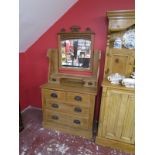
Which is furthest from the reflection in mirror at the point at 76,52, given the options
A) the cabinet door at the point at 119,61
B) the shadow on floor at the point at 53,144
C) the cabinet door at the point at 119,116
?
the shadow on floor at the point at 53,144

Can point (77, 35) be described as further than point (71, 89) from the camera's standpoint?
Yes

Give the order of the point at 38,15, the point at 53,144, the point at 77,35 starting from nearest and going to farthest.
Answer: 1. the point at 38,15
2. the point at 53,144
3. the point at 77,35

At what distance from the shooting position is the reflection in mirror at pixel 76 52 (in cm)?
240

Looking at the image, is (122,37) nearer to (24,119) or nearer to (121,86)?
(121,86)

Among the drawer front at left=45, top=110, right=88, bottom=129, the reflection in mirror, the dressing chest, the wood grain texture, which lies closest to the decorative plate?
the wood grain texture

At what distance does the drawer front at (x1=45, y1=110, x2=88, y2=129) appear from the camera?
219 centimetres

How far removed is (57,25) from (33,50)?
2.22ft

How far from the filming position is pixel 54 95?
7.30ft

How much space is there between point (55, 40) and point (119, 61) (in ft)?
3.89

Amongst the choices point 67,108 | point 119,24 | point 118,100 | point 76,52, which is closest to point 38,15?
point 76,52

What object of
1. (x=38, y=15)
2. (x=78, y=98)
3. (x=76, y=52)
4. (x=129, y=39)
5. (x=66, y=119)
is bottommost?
(x=66, y=119)

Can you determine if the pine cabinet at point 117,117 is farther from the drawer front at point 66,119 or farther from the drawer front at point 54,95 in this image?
the drawer front at point 54,95

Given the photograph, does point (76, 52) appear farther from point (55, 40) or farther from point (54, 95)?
point (54, 95)

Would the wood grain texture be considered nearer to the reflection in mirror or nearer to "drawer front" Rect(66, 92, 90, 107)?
"drawer front" Rect(66, 92, 90, 107)
